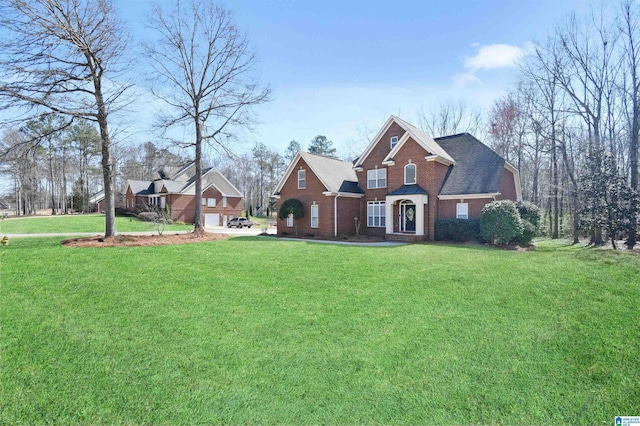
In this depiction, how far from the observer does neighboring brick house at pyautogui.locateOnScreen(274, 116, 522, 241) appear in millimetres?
19453

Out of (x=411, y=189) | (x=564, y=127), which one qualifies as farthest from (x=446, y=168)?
(x=564, y=127)

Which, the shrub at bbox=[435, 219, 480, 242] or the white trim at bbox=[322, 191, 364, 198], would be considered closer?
the shrub at bbox=[435, 219, 480, 242]

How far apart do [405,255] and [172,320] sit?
898 centimetres

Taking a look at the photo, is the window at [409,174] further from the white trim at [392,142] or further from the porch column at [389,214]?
the white trim at [392,142]

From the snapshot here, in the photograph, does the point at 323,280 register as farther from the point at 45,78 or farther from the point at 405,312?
the point at 45,78

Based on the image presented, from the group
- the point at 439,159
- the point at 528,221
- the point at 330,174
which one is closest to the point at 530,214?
the point at 528,221

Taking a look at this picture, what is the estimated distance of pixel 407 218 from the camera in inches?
834

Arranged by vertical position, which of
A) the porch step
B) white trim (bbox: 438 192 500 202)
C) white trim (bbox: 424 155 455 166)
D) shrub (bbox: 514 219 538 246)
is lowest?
the porch step

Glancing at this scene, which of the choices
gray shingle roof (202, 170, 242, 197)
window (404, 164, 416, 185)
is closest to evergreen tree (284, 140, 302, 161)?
gray shingle roof (202, 170, 242, 197)

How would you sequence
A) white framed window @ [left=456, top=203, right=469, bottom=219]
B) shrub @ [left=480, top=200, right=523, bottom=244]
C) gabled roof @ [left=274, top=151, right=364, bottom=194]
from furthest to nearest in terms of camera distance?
1. gabled roof @ [left=274, top=151, right=364, bottom=194]
2. white framed window @ [left=456, top=203, right=469, bottom=219]
3. shrub @ [left=480, top=200, right=523, bottom=244]

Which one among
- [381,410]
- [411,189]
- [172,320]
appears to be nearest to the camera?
[381,410]

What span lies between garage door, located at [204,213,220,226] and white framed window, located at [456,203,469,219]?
2880 cm

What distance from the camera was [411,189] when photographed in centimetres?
2002

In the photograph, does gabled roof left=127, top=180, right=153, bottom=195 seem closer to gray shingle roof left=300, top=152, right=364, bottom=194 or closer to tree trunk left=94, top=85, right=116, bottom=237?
gray shingle roof left=300, top=152, right=364, bottom=194
